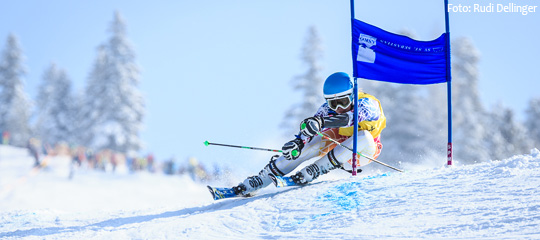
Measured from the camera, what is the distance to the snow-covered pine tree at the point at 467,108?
86.0 ft

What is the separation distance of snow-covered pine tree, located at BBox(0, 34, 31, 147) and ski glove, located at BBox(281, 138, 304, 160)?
110 feet

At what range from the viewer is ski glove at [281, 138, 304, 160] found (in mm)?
6199

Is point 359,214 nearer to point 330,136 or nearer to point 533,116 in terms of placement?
point 330,136

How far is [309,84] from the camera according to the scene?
25.9 m

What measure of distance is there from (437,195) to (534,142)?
91.9ft

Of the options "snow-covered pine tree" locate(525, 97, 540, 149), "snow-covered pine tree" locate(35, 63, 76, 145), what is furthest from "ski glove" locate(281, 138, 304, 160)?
"snow-covered pine tree" locate(35, 63, 76, 145)

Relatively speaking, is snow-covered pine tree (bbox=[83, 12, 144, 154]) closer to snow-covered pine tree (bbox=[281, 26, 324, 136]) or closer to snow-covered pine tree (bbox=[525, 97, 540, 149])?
snow-covered pine tree (bbox=[281, 26, 324, 136])

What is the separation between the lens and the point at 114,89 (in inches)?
1215

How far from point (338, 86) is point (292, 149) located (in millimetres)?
866

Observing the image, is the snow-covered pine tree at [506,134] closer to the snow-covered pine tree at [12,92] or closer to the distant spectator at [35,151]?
the distant spectator at [35,151]

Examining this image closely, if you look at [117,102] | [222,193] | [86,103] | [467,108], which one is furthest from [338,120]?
[86,103]

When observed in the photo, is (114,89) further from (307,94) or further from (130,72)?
(307,94)

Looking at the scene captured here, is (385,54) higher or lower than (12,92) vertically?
lower

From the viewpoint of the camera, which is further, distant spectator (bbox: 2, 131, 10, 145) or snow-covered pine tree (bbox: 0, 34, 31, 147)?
snow-covered pine tree (bbox: 0, 34, 31, 147)
